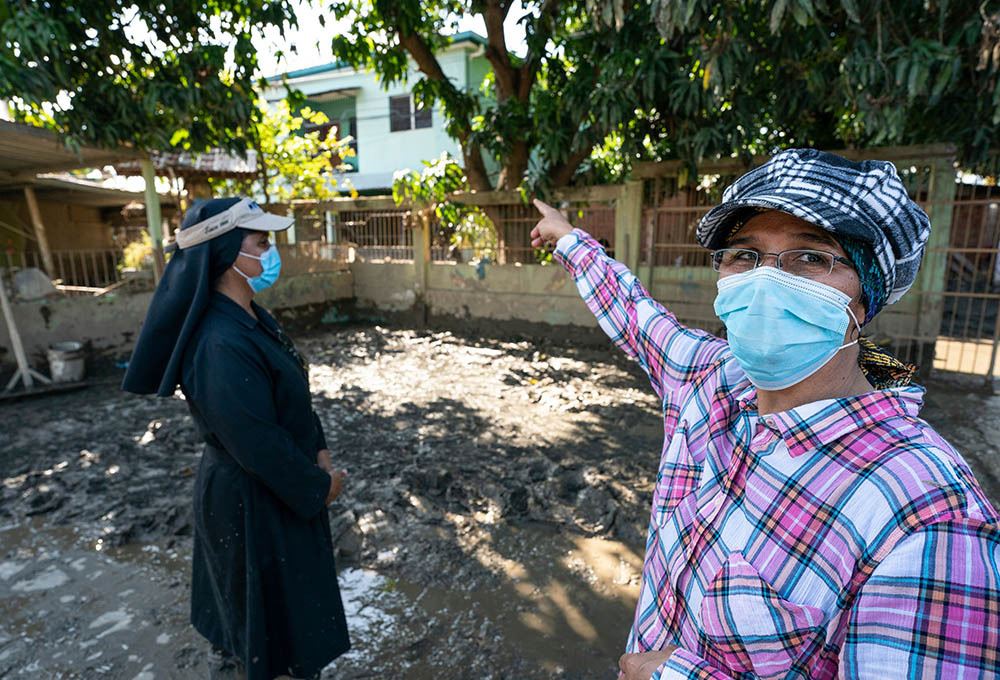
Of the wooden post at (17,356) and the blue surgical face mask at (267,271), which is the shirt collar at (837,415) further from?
the wooden post at (17,356)

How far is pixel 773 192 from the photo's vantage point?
37.3 inches

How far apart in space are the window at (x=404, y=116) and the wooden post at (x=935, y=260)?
40.8 ft

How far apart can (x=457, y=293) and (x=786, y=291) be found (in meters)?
9.13

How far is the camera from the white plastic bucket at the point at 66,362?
→ 6.62 meters

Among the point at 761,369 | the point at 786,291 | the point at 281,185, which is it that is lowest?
the point at 761,369

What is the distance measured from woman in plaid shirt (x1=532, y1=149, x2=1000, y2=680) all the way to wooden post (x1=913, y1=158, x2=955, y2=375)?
6.72m

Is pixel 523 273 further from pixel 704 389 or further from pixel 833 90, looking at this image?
pixel 704 389

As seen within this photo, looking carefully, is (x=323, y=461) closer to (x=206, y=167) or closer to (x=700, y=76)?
(x=700, y=76)

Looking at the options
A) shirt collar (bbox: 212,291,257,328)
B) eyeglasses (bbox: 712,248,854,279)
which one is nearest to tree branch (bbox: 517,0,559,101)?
shirt collar (bbox: 212,291,257,328)

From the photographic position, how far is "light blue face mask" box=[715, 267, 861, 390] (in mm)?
974

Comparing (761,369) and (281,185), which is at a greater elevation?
(281,185)

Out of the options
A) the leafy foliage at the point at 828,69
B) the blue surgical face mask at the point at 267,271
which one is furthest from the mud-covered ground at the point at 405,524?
the leafy foliage at the point at 828,69

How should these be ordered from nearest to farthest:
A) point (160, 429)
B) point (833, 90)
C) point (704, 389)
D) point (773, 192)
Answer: point (773, 192) → point (704, 389) → point (160, 429) → point (833, 90)

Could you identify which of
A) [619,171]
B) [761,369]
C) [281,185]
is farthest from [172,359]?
[281,185]
